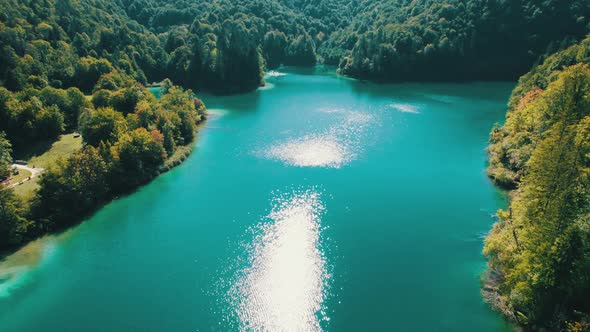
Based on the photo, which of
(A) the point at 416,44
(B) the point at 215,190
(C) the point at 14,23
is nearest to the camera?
(B) the point at 215,190

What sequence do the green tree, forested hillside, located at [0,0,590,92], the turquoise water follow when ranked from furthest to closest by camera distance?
1. forested hillside, located at [0,0,590,92]
2. the green tree
3. the turquoise water

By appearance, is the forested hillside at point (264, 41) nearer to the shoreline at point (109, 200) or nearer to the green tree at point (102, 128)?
the green tree at point (102, 128)

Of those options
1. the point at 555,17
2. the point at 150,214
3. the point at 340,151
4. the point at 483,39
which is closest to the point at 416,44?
A: the point at 483,39

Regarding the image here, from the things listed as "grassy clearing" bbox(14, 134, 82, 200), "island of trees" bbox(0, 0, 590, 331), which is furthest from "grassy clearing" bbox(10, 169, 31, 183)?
"island of trees" bbox(0, 0, 590, 331)

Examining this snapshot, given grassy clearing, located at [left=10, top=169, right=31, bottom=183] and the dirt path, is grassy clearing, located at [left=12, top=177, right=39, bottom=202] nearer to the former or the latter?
the dirt path

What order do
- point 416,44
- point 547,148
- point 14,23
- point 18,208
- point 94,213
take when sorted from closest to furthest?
point 547,148 < point 18,208 < point 94,213 < point 14,23 < point 416,44

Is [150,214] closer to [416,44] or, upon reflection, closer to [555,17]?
[416,44]
